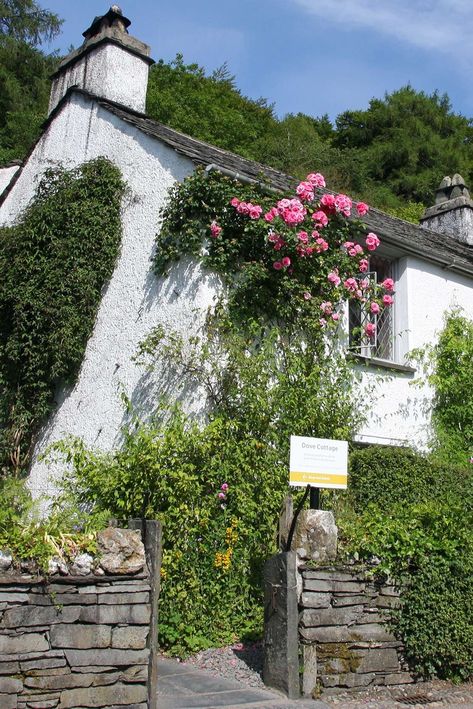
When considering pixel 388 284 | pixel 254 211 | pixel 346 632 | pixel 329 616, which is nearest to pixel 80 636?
pixel 329 616

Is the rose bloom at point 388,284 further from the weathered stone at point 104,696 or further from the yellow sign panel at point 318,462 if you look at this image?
the weathered stone at point 104,696

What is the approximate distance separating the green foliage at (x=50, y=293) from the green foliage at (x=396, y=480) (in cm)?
395

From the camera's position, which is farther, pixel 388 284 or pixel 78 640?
pixel 388 284

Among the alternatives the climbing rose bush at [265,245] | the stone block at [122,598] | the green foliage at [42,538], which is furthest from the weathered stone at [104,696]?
the climbing rose bush at [265,245]

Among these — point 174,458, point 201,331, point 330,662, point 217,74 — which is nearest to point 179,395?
point 201,331

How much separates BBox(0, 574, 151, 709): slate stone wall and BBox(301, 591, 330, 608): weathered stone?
1323 mm

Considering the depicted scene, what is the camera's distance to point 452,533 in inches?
258

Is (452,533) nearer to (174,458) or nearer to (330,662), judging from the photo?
(330,662)

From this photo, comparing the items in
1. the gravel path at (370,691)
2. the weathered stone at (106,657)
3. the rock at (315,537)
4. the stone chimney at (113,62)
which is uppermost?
the stone chimney at (113,62)

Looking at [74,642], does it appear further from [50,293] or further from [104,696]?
[50,293]

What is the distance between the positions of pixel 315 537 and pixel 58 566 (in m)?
2.11

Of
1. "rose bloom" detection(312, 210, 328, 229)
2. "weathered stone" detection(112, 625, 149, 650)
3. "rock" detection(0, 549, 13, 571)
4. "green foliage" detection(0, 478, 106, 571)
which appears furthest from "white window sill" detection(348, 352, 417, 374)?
"rock" detection(0, 549, 13, 571)

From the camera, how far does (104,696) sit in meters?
4.89

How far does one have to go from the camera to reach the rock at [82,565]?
4.97 metres
